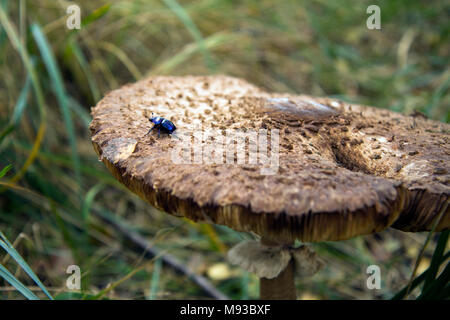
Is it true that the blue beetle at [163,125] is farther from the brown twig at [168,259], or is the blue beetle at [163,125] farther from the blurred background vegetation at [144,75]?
the brown twig at [168,259]

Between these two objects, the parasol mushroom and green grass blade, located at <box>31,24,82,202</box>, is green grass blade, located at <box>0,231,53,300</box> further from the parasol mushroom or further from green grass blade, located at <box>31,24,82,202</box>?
green grass blade, located at <box>31,24,82,202</box>

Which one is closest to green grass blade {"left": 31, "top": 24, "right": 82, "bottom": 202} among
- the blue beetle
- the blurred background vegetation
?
the blurred background vegetation

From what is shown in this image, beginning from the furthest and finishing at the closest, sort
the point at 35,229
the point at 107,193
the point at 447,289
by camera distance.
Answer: the point at 107,193
the point at 35,229
the point at 447,289

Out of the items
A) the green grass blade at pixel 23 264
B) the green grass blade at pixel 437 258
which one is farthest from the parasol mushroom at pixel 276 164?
the green grass blade at pixel 23 264

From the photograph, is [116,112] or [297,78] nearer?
[116,112]

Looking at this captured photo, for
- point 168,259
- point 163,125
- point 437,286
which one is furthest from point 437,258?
point 168,259

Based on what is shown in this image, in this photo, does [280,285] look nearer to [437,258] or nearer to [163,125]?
[437,258]
